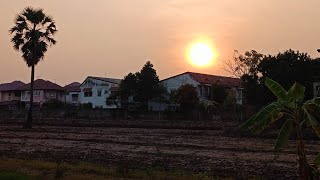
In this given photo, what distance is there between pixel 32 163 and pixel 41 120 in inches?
1798

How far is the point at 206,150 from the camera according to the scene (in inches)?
971

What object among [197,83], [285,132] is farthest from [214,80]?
[285,132]

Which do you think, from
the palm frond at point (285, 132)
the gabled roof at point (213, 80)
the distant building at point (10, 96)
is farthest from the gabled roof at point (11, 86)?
the palm frond at point (285, 132)

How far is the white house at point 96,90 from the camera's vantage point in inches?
3388

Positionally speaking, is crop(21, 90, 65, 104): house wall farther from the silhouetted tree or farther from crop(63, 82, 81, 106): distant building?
the silhouetted tree

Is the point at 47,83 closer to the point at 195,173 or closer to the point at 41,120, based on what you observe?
the point at 41,120

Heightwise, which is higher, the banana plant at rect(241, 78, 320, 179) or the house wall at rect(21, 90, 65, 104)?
the house wall at rect(21, 90, 65, 104)

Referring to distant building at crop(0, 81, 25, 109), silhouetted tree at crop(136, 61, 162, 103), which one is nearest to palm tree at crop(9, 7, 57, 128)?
silhouetted tree at crop(136, 61, 162, 103)

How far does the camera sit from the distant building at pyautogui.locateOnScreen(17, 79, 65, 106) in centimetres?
9281

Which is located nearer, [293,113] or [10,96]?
[293,113]

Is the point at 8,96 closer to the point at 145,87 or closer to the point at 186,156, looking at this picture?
the point at 145,87

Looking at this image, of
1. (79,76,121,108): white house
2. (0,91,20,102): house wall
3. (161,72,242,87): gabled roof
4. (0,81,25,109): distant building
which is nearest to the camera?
(161,72,242,87): gabled roof

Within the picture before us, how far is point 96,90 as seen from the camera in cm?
8744

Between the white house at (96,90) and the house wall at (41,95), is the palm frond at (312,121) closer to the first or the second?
the white house at (96,90)
